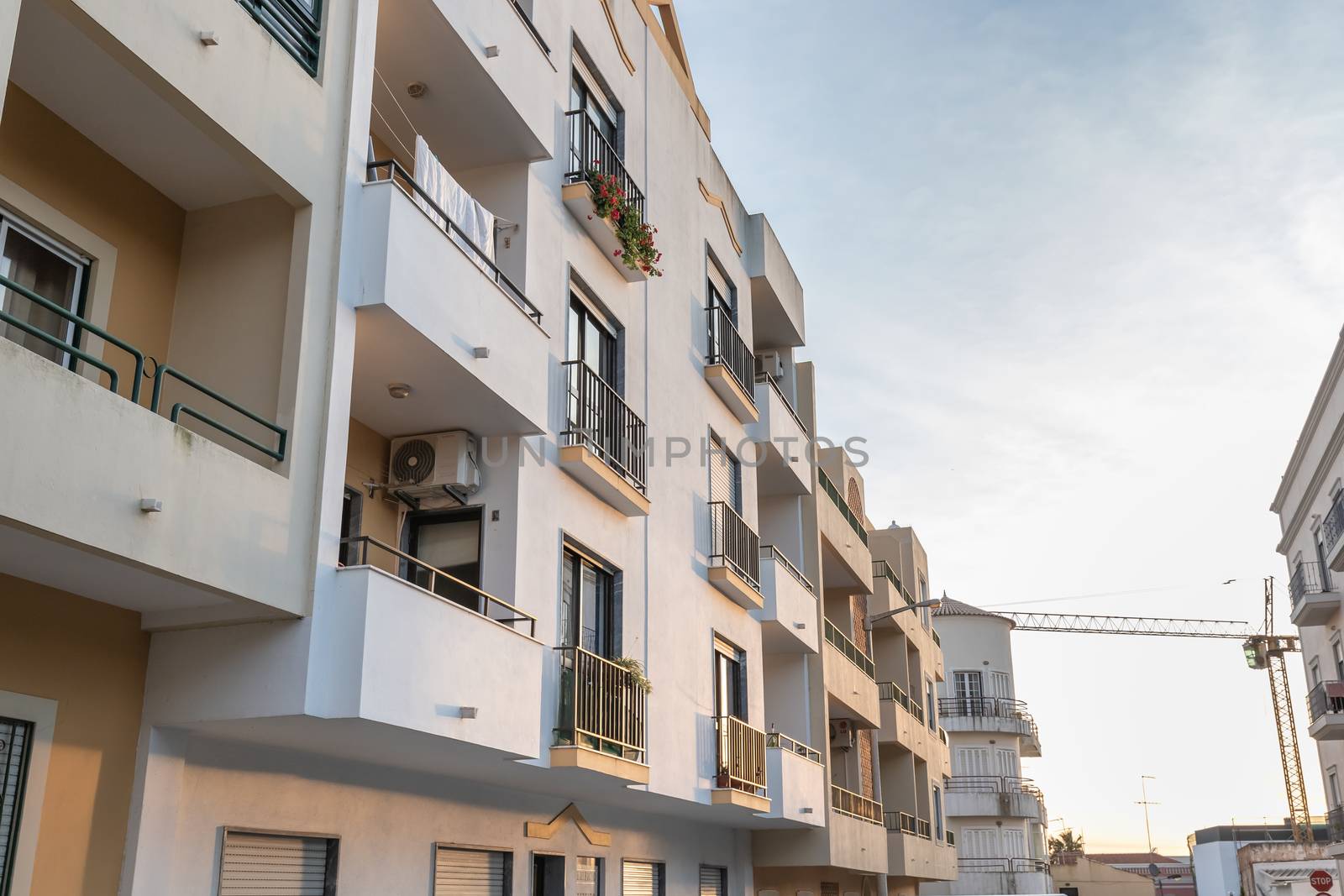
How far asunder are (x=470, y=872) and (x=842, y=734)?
16056 mm

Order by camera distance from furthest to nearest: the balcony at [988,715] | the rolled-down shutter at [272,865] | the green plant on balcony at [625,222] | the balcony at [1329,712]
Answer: the balcony at [988,715] → the balcony at [1329,712] → the green plant on balcony at [625,222] → the rolled-down shutter at [272,865]

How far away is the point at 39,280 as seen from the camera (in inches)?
349

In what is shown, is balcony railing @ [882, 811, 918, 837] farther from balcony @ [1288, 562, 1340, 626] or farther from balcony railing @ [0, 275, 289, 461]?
balcony railing @ [0, 275, 289, 461]

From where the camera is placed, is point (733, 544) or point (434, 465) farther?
point (733, 544)

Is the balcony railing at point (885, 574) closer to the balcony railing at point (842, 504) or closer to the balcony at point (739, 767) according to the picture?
the balcony railing at point (842, 504)

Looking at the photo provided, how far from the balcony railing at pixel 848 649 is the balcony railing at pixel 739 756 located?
6.02 metres

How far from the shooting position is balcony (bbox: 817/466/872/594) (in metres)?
26.1

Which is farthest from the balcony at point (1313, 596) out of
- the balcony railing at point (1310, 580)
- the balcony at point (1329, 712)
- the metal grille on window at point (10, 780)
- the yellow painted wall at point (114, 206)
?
the metal grille on window at point (10, 780)

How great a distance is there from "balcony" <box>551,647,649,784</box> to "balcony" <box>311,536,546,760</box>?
1.03 meters

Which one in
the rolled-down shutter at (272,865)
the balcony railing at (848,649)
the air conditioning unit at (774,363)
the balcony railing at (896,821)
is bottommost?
the rolled-down shutter at (272,865)

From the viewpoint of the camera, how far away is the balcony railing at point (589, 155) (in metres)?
15.2

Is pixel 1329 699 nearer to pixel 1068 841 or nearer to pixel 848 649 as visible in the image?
pixel 848 649

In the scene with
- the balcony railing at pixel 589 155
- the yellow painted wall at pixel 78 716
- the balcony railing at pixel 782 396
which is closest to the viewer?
the yellow painted wall at pixel 78 716

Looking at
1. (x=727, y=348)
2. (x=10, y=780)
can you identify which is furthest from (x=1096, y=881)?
(x=10, y=780)
